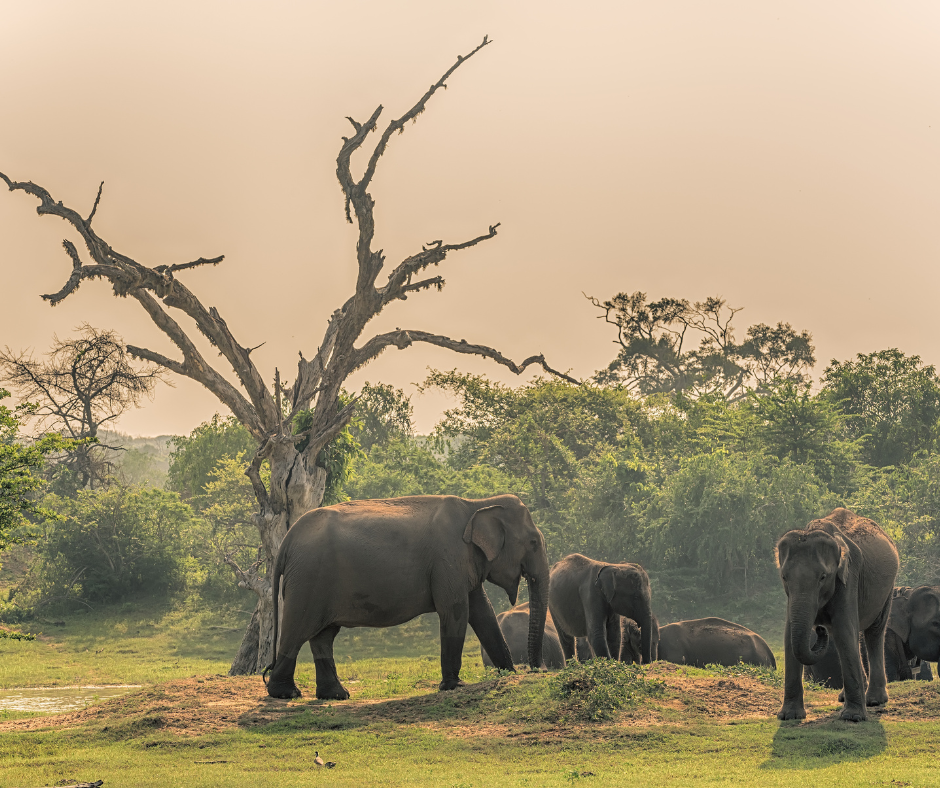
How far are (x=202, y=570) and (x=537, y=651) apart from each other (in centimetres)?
2486

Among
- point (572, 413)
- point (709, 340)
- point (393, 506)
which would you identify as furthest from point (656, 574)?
point (709, 340)

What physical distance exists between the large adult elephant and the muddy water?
4.66m

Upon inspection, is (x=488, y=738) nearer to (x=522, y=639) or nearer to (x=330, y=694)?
(x=330, y=694)

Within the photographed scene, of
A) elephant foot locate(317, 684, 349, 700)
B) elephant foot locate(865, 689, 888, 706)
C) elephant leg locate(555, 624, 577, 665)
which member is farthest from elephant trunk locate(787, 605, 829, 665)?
elephant leg locate(555, 624, 577, 665)

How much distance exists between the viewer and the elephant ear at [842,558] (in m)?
12.2

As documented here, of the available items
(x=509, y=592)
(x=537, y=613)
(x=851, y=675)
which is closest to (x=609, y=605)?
(x=537, y=613)

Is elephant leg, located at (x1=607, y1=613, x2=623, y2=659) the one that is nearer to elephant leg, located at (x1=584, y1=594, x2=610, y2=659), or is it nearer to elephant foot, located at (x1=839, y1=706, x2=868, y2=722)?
elephant leg, located at (x1=584, y1=594, x2=610, y2=659)

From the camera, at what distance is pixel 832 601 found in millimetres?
12383

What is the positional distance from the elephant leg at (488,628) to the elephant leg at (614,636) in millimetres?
3369

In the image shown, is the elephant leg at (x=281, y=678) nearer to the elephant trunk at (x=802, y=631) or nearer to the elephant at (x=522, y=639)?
the elephant at (x=522, y=639)

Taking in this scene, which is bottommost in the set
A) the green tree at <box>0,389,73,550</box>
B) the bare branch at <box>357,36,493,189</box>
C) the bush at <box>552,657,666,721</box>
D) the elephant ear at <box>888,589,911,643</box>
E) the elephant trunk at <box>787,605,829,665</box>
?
the bush at <box>552,657,666,721</box>

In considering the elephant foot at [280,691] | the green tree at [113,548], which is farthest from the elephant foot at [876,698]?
the green tree at [113,548]

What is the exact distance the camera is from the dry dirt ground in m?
12.7

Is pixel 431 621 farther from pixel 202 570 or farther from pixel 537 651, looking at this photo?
pixel 537 651
